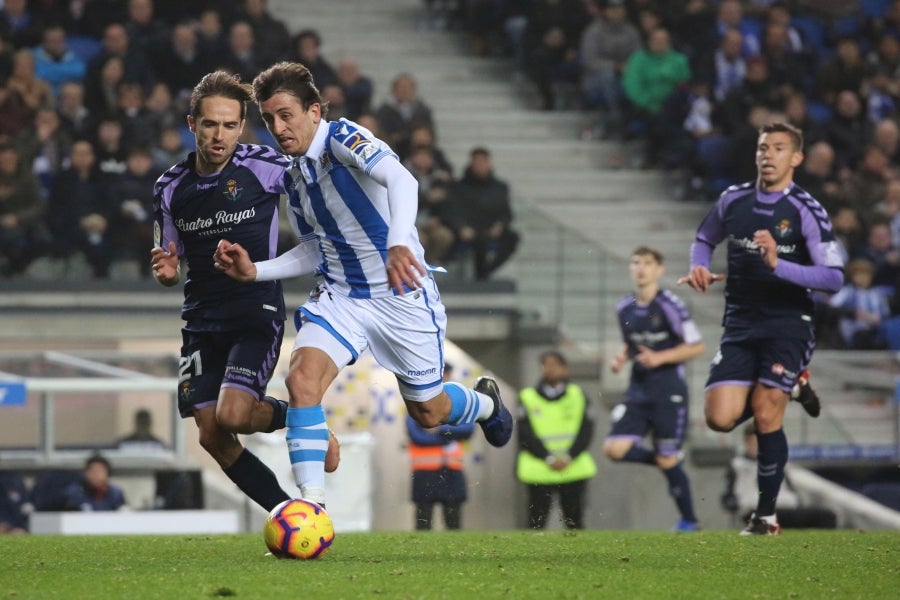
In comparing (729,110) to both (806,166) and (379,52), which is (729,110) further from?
(379,52)

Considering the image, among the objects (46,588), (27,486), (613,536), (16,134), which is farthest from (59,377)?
(46,588)

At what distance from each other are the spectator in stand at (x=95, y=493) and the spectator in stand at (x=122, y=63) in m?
4.91

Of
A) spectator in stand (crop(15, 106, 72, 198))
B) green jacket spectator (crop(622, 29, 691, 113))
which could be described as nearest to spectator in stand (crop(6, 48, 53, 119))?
spectator in stand (crop(15, 106, 72, 198))

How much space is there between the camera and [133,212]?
15086 millimetres

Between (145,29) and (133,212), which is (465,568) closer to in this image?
(133,212)

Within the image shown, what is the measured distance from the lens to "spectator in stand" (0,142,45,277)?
14.9 metres

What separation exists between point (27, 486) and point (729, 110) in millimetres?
9364

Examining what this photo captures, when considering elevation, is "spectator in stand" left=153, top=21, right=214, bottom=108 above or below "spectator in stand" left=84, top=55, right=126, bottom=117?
above

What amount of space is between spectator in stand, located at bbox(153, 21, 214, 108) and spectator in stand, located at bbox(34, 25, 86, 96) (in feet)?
3.00

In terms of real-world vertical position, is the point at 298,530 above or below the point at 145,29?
below

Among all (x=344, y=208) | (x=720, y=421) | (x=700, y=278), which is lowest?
(x=720, y=421)

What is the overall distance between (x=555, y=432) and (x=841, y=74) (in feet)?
25.9

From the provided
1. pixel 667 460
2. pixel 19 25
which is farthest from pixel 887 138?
pixel 19 25

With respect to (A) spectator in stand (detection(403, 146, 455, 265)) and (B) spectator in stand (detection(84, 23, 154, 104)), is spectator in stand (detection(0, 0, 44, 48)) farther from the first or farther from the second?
(A) spectator in stand (detection(403, 146, 455, 265))
